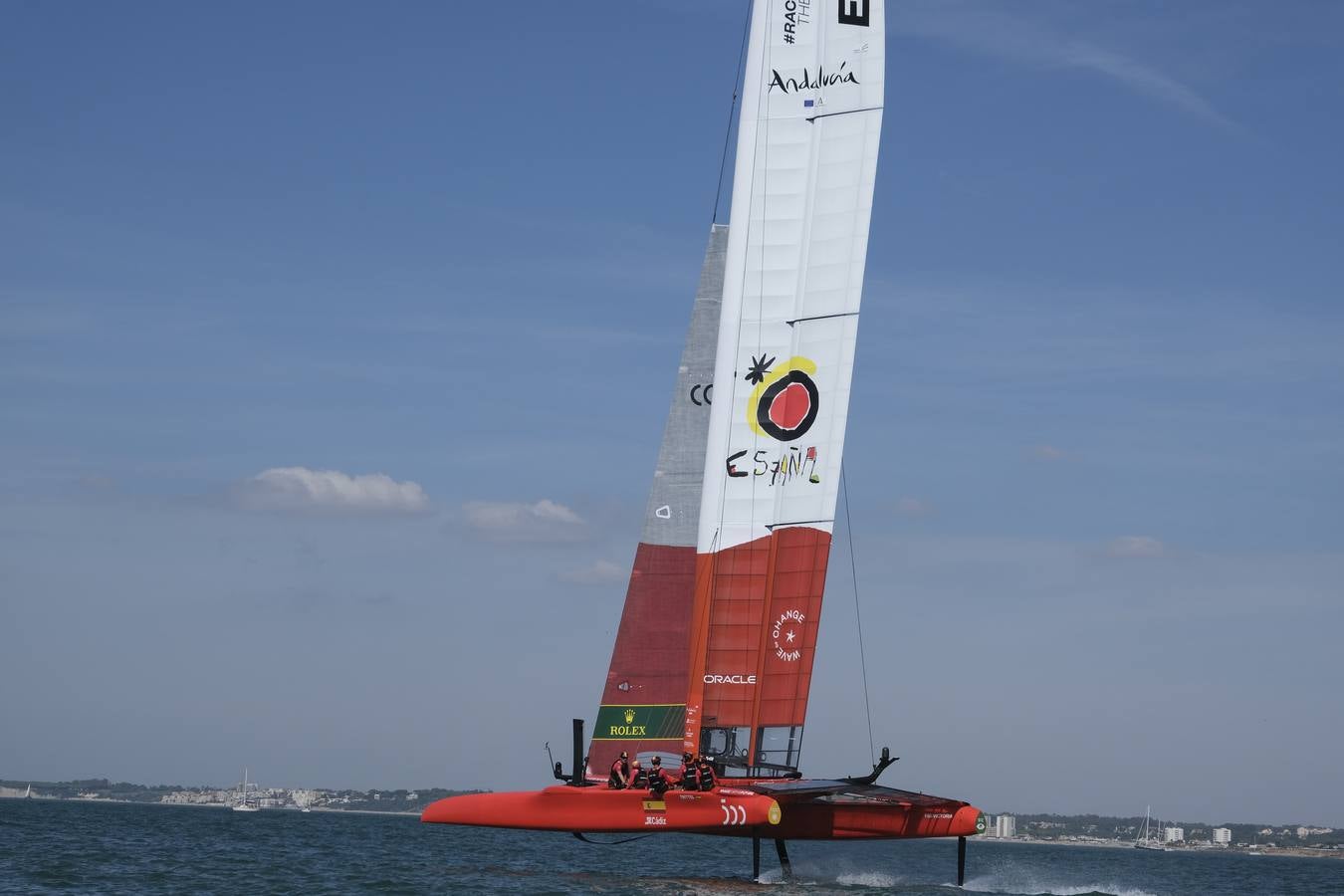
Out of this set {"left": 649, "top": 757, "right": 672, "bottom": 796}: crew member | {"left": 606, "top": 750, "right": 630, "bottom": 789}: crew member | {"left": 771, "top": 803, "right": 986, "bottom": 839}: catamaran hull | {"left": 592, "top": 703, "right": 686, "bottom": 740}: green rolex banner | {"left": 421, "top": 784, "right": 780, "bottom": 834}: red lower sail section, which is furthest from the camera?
{"left": 592, "top": 703, "right": 686, "bottom": 740}: green rolex banner

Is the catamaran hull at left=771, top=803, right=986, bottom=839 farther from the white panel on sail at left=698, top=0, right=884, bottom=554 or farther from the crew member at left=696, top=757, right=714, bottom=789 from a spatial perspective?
the white panel on sail at left=698, top=0, right=884, bottom=554

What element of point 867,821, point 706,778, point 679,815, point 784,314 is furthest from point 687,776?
point 784,314

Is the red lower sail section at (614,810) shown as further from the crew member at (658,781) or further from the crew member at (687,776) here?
the crew member at (687,776)

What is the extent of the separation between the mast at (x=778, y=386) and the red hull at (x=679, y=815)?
4.93ft

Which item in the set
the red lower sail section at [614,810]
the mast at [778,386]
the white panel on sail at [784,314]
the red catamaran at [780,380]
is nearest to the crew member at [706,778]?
the red lower sail section at [614,810]

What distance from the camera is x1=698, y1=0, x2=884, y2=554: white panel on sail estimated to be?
2286 centimetres

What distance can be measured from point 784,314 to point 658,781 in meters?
6.95

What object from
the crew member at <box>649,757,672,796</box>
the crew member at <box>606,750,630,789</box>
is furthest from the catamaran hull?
the crew member at <box>606,750,630,789</box>

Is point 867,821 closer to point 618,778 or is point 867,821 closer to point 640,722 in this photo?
point 618,778

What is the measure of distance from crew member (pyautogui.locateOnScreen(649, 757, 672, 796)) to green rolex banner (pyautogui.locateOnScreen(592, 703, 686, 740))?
2.40 m

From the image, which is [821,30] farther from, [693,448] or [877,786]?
[877,786]

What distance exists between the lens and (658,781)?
69.2 ft

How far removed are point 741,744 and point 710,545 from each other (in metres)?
2.90

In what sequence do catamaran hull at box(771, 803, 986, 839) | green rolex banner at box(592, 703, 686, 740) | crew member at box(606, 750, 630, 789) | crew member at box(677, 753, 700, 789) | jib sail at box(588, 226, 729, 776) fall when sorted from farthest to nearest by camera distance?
1. jib sail at box(588, 226, 729, 776)
2. green rolex banner at box(592, 703, 686, 740)
3. crew member at box(606, 750, 630, 789)
4. catamaran hull at box(771, 803, 986, 839)
5. crew member at box(677, 753, 700, 789)
